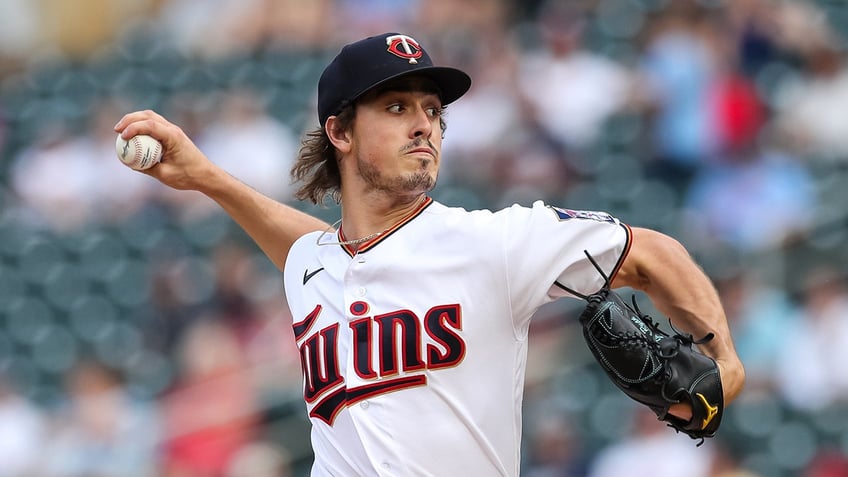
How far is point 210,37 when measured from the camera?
9867 millimetres

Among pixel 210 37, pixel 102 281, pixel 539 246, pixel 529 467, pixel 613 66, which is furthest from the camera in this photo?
pixel 210 37

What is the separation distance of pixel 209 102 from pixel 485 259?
20.4ft

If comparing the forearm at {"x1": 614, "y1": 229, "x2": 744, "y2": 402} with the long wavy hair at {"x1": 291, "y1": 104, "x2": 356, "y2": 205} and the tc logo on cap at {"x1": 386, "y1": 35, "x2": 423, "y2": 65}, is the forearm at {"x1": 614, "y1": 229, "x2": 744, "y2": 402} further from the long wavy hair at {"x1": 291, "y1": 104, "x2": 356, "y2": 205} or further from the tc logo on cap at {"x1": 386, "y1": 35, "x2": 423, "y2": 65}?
the long wavy hair at {"x1": 291, "y1": 104, "x2": 356, "y2": 205}

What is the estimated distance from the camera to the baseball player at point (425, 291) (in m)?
2.63

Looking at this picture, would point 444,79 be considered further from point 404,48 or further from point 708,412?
point 708,412

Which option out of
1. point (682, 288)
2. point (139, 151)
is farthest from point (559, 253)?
point (139, 151)

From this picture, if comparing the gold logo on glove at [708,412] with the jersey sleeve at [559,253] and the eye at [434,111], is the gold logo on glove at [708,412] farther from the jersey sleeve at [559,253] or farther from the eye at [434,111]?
the eye at [434,111]

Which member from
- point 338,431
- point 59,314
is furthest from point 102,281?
point 338,431

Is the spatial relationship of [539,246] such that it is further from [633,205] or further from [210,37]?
[210,37]

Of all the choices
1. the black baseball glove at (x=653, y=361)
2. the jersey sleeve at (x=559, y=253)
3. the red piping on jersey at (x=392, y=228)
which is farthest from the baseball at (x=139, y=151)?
the black baseball glove at (x=653, y=361)

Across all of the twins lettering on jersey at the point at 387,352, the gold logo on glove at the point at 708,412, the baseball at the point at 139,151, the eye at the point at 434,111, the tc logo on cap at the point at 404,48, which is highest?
the baseball at the point at 139,151

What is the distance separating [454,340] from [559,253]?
0.29 m

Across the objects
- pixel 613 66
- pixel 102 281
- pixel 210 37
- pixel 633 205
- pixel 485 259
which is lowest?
pixel 485 259

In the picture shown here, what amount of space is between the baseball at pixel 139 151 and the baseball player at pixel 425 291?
0.08 feet
